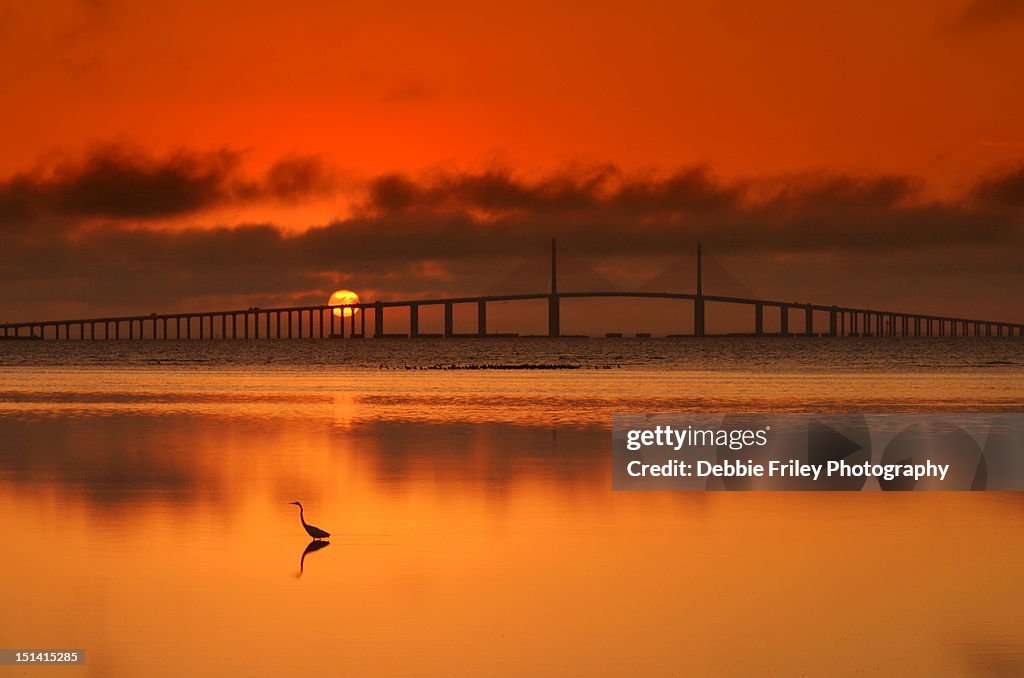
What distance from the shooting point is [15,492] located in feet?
55.3

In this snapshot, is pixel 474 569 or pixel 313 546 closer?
pixel 474 569

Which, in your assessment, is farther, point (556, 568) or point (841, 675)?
point (556, 568)

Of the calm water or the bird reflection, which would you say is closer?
the calm water

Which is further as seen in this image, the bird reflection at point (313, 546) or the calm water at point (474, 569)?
the bird reflection at point (313, 546)

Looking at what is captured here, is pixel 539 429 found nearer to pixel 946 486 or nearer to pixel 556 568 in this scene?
pixel 946 486

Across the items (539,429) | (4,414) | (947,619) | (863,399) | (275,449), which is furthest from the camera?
(863,399)

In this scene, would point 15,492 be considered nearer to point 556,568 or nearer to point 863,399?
point 556,568

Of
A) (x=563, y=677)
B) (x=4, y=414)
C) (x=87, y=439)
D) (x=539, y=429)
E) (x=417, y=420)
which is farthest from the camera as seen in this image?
(x=4, y=414)

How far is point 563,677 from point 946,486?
34.1 feet

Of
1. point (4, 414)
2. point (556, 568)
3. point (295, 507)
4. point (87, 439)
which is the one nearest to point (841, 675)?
point (556, 568)

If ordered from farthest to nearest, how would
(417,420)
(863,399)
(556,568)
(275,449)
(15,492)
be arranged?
(863,399) → (417,420) → (275,449) → (15,492) → (556,568)

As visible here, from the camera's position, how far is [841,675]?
847 centimetres

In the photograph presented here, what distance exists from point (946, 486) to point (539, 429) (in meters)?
11.3

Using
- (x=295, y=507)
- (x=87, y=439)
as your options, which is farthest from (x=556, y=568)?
(x=87, y=439)
